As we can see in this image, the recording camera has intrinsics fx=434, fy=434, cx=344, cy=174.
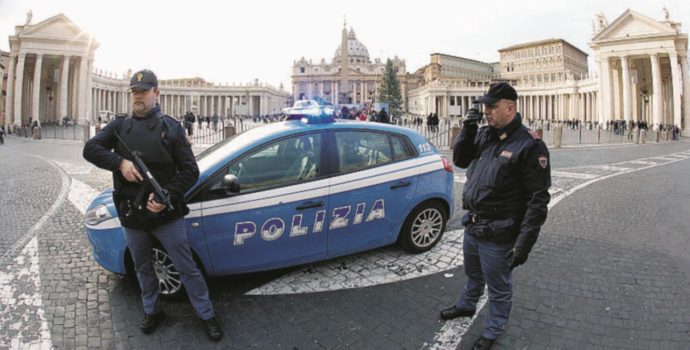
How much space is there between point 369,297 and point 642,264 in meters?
3.46

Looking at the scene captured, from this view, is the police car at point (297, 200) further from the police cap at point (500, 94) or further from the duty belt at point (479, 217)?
the police cap at point (500, 94)

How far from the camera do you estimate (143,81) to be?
3336 millimetres

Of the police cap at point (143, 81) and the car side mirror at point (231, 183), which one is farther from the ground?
the police cap at point (143, 81)

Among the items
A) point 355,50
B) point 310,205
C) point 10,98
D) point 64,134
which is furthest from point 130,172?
point 355,50

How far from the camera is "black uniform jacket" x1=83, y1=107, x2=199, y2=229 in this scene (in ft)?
10.7

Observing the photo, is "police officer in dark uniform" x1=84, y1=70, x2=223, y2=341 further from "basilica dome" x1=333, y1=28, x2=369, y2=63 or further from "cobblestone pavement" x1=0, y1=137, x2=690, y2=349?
"basilica dome" x1=333, y1=28, x2=369, y2=63

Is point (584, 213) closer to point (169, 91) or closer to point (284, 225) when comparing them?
point (284, 225)

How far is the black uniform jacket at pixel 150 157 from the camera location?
129 inches

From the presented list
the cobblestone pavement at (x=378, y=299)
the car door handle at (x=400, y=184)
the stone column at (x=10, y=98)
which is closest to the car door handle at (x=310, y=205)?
the cobblestone pavement at (x=378, y=299)

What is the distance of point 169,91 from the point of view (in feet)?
330

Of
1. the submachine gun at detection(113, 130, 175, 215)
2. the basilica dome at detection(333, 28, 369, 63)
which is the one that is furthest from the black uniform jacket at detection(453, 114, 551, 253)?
the basilica dome at detection(333, 28, 369, 63)

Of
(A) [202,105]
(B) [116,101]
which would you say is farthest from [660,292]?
(A) [202,105]

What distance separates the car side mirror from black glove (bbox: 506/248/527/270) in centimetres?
229

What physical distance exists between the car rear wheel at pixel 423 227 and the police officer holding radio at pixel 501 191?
1.80 m
